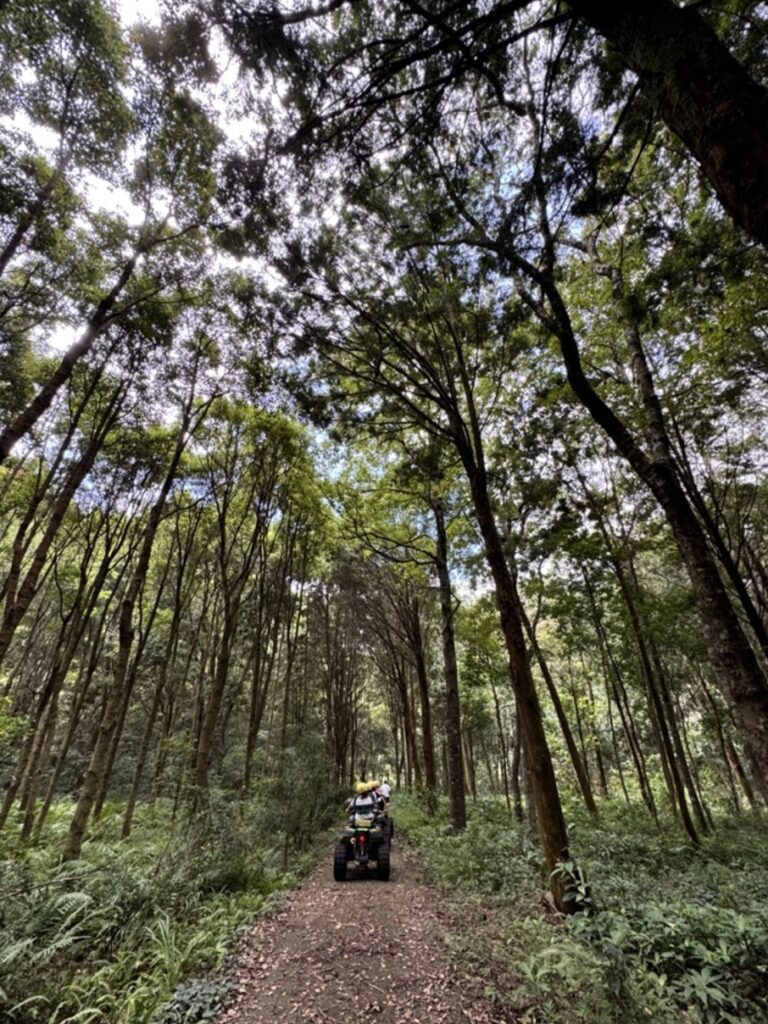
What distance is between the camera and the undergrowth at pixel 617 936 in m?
2.58

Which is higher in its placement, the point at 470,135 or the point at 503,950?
the point at 470,135

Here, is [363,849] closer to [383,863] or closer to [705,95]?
[383,863]

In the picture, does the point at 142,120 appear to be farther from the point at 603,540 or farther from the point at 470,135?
the point at 603,540

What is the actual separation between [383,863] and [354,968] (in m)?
3.55

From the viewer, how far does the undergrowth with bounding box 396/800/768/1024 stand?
8.45 feet

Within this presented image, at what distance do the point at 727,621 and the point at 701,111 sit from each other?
388 cm

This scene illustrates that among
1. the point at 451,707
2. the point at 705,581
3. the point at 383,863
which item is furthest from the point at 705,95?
the point at 451,707

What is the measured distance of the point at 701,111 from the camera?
7.07 ft

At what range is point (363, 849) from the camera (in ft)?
23.6

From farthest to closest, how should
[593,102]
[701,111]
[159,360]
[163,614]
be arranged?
[163,614] < [159,360] < [593,102] < [701,111]

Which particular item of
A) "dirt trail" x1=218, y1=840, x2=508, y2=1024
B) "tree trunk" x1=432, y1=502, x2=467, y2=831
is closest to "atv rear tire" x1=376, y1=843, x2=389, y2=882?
"dirt trail" x1=218, y1=840, x2=508, y2=1024

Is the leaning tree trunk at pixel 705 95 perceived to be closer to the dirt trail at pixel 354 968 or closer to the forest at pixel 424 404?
the forest at pixel 424 404

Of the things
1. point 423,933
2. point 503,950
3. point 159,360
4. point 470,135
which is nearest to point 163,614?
point 159,360

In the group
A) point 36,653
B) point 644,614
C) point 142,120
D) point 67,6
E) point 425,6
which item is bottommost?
point 644,614
